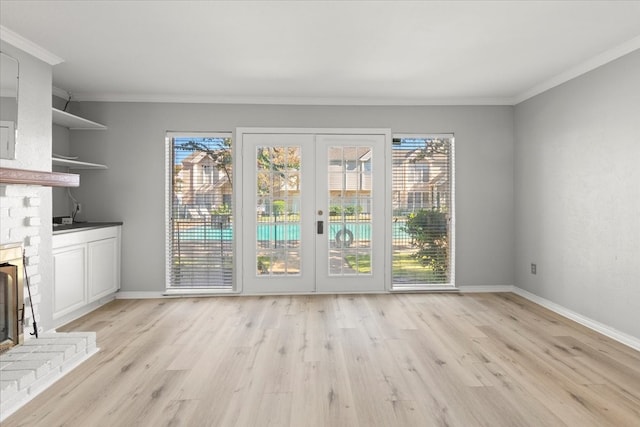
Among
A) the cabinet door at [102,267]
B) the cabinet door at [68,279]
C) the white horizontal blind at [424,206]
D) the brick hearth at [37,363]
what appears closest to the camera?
the brick hearth at [37,363]

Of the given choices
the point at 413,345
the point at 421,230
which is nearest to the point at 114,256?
the point at 413,345

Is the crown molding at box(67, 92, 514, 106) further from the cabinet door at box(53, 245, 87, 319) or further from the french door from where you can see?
the cabinet door at box(53, 245, 87, 319)

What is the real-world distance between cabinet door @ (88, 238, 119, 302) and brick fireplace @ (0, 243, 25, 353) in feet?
3.40

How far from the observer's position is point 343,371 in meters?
2.63

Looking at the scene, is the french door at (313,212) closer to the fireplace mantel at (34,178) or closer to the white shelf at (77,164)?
the white shelf at (77,164)

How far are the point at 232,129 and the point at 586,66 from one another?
3904mm

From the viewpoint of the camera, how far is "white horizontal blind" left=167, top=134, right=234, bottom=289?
4879mm

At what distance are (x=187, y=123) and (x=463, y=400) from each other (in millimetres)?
4235

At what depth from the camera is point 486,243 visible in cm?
489

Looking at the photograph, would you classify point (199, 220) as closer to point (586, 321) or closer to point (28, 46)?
point (28, 46)

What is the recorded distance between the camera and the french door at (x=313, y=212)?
4766 millimetres

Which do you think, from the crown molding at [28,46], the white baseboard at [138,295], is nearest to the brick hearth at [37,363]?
the white baseboard at [138,295]

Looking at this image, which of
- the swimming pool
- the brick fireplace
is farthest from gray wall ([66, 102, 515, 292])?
the brick fireplace

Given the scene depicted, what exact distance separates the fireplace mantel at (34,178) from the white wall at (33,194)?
28cm
